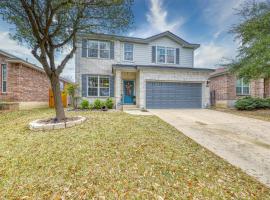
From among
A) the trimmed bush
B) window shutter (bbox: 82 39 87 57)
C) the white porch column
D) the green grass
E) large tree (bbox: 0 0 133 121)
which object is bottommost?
the green grass

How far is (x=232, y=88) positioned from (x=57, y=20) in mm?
15349

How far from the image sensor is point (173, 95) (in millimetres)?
12805

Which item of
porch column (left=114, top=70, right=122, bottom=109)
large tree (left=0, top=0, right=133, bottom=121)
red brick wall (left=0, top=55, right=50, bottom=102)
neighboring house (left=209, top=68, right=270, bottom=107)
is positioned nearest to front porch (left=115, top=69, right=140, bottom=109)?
porch column (left=114, top=70, right=122, bottom=109)

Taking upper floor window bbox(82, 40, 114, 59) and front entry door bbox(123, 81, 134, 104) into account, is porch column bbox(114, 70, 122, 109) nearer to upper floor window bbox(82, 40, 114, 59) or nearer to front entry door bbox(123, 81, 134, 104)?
front entry door bbox(123, 81, 134, 104)

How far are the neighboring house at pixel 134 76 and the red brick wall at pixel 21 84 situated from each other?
164 inches

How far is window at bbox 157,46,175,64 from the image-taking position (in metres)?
14.7

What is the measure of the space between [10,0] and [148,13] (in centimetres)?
804

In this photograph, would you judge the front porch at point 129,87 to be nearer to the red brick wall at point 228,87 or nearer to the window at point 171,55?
the window at point 171,55

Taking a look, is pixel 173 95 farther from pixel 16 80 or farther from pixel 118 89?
pixel 16 80

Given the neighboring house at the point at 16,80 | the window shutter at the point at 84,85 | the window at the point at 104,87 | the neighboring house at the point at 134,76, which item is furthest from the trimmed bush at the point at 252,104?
the neighboring house at the point at 16,80

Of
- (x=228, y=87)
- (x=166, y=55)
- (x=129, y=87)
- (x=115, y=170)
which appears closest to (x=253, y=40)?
(x=228, y=87)

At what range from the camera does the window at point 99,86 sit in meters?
12.8

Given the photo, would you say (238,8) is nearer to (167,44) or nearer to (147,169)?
(167,44)

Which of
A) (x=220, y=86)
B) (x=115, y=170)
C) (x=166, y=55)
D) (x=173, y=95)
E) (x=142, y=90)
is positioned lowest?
(x=115, y=170)
